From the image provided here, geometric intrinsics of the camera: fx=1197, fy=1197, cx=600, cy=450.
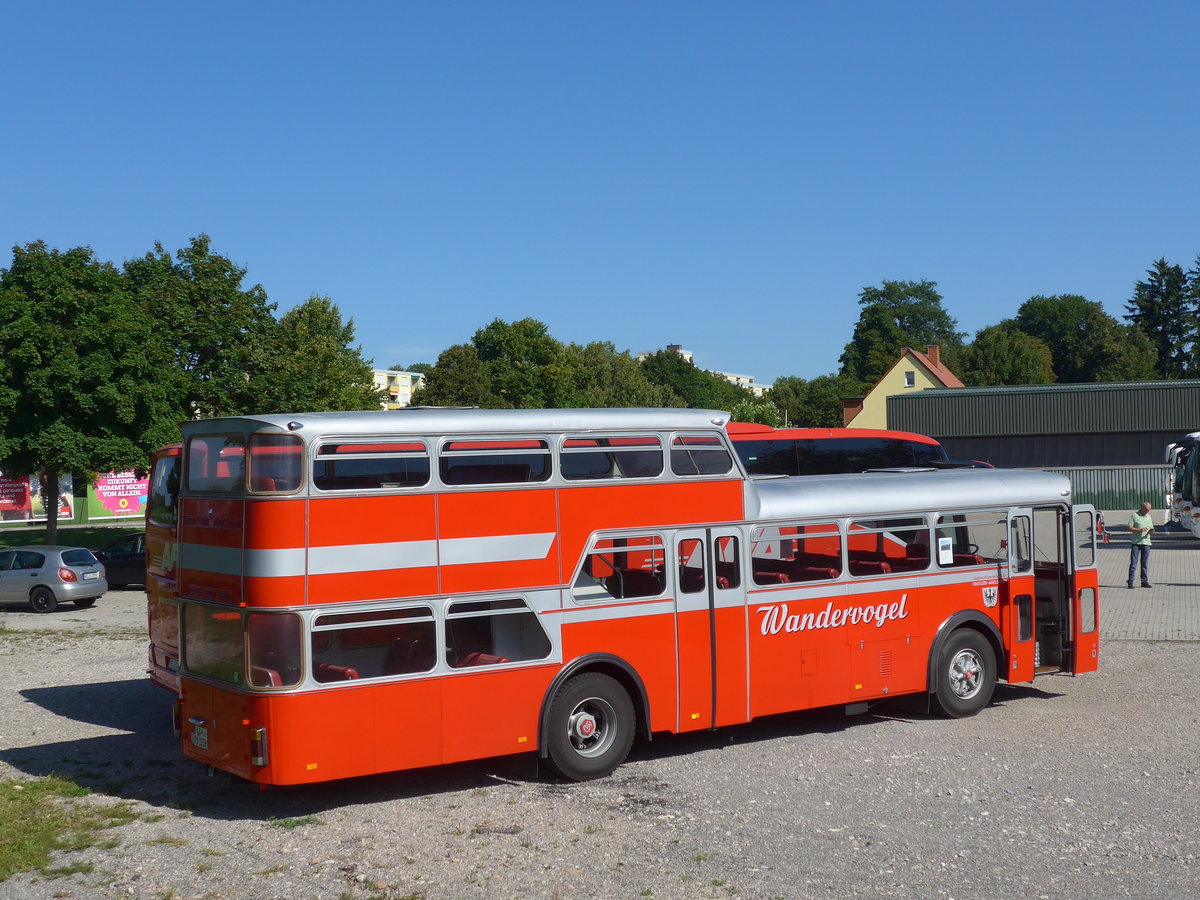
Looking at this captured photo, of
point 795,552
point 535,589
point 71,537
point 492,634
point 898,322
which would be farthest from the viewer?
point 898,322

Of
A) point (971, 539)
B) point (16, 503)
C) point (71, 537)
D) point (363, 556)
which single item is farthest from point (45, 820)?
point (16, 503)

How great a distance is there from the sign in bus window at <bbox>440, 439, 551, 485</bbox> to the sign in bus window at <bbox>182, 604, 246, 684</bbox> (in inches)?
82.0

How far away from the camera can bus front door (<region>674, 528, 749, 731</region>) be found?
11.3 meters

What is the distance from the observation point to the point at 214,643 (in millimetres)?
9922

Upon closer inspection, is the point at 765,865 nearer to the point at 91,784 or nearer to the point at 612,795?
the point at 612,795

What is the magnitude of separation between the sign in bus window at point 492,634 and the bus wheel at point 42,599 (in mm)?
18928

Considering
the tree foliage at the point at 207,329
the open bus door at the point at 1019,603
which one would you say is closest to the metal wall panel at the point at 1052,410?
the tree foliage at the point at 207,329

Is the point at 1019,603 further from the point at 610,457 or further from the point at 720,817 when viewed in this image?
the point at 720,817

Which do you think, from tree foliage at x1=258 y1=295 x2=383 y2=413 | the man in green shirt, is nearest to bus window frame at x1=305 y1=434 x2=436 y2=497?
the man in green shirt

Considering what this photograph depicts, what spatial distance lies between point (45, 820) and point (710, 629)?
19.5 ft

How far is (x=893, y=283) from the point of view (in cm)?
12069

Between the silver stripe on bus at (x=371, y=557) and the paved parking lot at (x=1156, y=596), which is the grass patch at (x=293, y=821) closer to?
the silver stripe on bus at (x=371, y=557)

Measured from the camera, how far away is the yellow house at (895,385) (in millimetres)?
71625

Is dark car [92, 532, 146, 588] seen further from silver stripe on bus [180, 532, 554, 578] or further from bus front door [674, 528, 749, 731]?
bus front door [674, 528, 749, 731]
